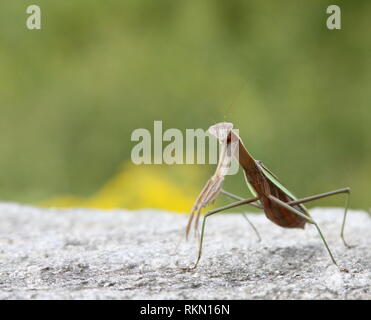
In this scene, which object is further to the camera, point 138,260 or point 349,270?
point 138,260

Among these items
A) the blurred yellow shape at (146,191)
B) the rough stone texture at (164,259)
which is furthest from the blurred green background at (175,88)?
the rough stone texture at (164,259)

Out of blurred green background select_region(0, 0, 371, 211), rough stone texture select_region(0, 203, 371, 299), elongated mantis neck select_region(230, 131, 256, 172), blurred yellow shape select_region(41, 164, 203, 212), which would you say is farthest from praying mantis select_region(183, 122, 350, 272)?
blurred green background select_region(0, 0, 371, 211)

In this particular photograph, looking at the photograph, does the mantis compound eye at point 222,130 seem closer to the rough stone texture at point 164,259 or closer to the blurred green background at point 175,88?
the rough stone texture at point 164,259

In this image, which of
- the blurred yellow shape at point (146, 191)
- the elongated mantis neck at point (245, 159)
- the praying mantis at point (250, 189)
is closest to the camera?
the praying mantis at point (250, 189)

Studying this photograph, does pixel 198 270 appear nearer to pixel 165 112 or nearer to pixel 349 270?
pixel 349 270

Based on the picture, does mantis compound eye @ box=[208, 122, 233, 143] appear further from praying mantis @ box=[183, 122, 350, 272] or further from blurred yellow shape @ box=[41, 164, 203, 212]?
blurred yellow shape @ box=[41, 164, 203, 212]
